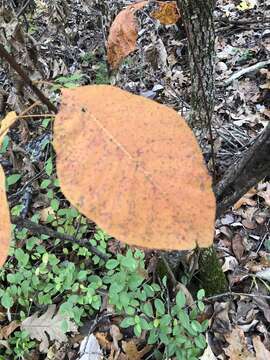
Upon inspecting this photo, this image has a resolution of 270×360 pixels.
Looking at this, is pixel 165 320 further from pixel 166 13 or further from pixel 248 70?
pixel 248 70

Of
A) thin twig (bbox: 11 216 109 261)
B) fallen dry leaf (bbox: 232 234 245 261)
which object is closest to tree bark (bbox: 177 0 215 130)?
fallen dry leaf (bbox: 232 234 245 261)

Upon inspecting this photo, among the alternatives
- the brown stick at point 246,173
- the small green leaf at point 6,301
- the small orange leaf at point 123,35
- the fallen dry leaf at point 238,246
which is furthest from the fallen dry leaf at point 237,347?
the small orange leaf at point 123,35

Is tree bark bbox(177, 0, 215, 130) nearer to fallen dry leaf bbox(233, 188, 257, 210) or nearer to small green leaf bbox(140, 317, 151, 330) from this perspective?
fallen dry leaf bbox(233, 188, 257, 210)

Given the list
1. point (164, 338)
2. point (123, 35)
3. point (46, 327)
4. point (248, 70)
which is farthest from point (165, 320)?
point (248, 70)

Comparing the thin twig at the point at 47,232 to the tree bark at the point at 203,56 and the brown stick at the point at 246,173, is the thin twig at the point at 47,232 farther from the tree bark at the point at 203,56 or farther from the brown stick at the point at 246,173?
the brown stick at the point at 246,173

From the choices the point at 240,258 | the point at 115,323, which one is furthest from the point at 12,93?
the point at 240,258
